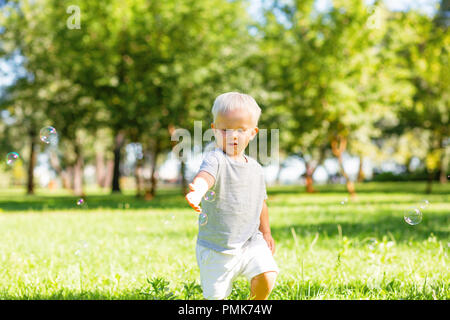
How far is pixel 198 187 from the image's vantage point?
8.94ft

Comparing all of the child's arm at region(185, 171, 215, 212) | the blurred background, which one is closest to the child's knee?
the child's arm at region(185, 171, 215, 212)

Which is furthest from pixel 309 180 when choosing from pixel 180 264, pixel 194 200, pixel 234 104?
pixel 194 200

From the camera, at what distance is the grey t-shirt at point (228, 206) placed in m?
2.99

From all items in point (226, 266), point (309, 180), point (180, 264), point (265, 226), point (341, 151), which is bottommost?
point (309, 180)

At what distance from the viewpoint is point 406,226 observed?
9.23 meters

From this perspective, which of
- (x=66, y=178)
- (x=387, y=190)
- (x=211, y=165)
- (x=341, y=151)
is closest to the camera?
(x=211, y=165)

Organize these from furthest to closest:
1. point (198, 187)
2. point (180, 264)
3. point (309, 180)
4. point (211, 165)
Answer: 1. point (309, 180)
2. point (180, 264)
3. point (211, 165)
4. point (198, 187)

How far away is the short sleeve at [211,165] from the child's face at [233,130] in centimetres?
14

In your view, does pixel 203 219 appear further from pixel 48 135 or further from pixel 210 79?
pixel 210 79

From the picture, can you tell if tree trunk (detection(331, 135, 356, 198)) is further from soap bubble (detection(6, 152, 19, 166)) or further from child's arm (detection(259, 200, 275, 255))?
child's arm (detection(259, 200, 275, 255))

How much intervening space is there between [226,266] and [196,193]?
2.01 ft

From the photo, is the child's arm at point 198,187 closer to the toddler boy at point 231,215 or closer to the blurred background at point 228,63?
the toddler boy at point 231,215

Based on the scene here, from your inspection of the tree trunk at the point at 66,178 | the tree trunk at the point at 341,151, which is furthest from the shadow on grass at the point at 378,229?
the tree trunk at the point at 66,178

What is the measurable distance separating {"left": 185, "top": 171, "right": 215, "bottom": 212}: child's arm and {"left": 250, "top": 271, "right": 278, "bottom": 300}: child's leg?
0.68 metres
